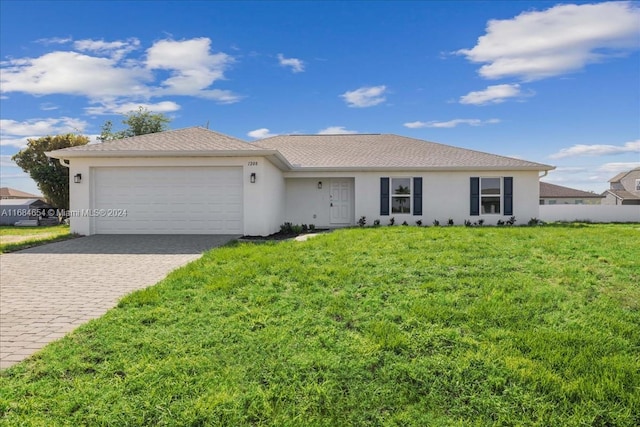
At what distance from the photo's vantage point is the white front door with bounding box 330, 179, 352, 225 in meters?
16.5

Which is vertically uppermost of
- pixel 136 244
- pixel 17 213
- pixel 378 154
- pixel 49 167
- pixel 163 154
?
pixel 49 167

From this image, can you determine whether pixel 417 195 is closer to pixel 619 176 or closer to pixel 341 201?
pixel 341 201

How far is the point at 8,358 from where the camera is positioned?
Result: 3791mm

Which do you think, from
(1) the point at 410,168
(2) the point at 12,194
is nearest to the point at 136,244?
(1) the point at 410,168

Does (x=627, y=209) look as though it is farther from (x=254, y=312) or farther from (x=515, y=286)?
(x=254, y=312)

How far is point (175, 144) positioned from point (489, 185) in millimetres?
12536

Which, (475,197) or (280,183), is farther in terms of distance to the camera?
(475,197)

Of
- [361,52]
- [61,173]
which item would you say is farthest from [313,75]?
[61,173]

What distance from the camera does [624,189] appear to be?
152ft

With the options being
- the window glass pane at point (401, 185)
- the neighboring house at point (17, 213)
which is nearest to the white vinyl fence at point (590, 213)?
the window glass pane at point (401, 185)

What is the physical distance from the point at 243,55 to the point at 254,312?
14015mm

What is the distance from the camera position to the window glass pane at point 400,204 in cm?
1614

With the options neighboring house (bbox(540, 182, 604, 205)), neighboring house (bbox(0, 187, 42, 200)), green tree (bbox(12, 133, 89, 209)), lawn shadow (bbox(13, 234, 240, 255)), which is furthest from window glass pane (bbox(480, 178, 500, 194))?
neighboring house (bbox(0, 187, 42, 200))

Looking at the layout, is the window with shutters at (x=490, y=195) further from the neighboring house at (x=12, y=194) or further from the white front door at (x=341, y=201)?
the neighboring house at (x=12, y=194)
